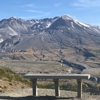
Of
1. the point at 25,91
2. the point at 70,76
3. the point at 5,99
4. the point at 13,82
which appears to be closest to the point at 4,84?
the point at 13,82

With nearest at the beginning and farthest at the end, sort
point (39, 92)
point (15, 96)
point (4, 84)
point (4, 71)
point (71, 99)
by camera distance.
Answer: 1. point (71, 99)
2. point (15, 96)
3. point (39, 92)
4. point (4, 84)
5. point (4, 71)

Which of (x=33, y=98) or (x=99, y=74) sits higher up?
(x=33, y=98)

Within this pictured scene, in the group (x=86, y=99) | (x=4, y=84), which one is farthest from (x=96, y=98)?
(x=4, y=84)

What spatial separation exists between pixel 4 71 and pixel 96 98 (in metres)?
14.8

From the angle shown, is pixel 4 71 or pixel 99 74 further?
pixel 99 74

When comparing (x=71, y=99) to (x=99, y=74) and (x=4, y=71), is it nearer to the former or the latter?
(x=4, y=71)

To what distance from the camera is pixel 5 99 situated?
70.4 feet

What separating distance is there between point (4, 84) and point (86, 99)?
10142 mm

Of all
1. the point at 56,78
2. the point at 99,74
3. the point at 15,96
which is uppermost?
the point at 56,78

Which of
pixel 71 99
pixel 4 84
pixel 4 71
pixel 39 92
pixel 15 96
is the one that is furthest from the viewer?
pixel 4 71

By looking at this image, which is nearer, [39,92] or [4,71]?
[39,92]

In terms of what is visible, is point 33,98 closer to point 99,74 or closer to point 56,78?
point 56,78

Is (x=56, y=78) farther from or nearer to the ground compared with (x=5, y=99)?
farther from the ground

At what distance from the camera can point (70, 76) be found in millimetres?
22172
